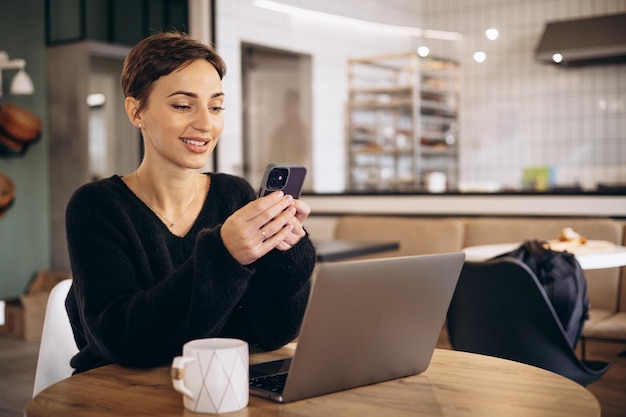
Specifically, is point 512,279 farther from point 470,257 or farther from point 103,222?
point 103,222

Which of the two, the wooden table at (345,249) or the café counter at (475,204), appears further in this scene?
the café counter at (475,204)

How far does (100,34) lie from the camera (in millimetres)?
5996

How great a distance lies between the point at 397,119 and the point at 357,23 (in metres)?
1.05

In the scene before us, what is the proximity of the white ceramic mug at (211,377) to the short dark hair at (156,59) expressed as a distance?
61 centimetres

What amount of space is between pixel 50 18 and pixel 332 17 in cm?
262

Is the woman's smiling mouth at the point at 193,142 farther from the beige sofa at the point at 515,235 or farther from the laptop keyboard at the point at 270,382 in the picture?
the beige sofa at the point at 515,235

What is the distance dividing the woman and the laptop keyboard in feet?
0.42

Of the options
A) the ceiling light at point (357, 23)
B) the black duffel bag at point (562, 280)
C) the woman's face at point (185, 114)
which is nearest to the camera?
the woman's face at point (185, 114)

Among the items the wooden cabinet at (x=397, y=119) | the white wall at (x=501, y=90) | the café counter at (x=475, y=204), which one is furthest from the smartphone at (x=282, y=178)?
the wooden cabinet at (x=397, y=119)

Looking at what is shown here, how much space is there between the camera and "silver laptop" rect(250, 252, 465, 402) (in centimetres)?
93

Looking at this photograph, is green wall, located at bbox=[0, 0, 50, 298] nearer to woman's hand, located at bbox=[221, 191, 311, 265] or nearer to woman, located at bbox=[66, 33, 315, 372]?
woman, located at bbox=[66, 33, 315, 372]

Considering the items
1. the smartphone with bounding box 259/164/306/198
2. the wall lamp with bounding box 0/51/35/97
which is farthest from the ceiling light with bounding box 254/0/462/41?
the smartphone with bounding box 259/164/306/198

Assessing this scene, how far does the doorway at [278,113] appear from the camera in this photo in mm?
6609

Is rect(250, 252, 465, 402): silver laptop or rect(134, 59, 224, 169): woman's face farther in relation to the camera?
rect(134, 59, 224, 169): woman's face
